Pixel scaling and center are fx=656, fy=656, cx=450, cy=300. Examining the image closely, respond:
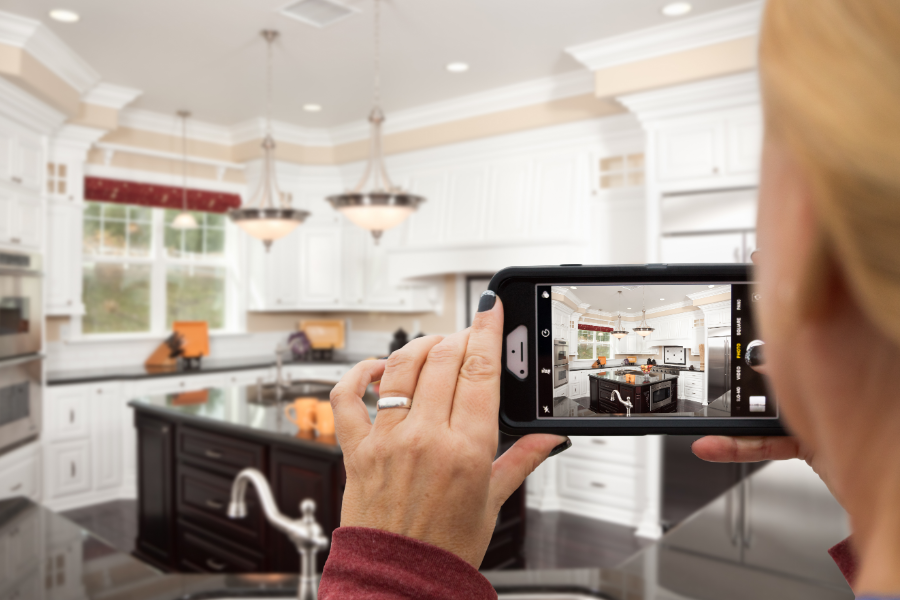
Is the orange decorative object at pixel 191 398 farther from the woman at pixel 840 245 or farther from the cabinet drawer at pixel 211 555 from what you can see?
the woman at pixel 840 245

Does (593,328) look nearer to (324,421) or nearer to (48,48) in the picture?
(324,421)

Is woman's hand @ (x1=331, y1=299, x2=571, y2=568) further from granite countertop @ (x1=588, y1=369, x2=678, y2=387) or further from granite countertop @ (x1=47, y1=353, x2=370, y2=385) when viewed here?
granite countertop @ (x1=47, y1=353, x2=370, y2=385)

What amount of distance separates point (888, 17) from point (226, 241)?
598 centimetres

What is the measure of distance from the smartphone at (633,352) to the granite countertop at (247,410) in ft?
5.81

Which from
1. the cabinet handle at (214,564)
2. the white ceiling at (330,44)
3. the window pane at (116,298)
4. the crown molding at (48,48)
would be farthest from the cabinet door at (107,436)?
the white ceiling at (330,44)

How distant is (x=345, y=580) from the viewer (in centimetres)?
43

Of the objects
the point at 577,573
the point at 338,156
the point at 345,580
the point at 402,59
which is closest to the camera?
the point at 345,580

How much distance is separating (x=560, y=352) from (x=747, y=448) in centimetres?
19

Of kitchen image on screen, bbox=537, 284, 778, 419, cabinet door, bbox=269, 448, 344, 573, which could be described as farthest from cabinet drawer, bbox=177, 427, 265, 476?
kitchen image on screen, bbox=537, 284, 778, 419

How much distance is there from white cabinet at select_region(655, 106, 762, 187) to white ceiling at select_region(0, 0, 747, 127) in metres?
0.56

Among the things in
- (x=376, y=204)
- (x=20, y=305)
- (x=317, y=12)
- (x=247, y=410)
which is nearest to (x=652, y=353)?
(x=376, y=204)

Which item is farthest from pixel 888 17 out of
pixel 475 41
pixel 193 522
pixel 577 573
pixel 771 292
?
pixel 475 41

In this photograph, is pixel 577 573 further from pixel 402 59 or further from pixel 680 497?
pixel 402 59

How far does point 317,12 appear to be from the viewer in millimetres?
3314
